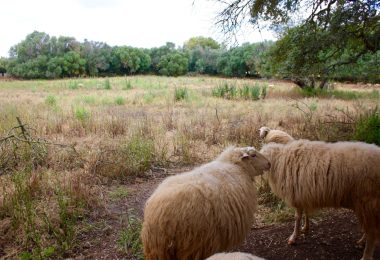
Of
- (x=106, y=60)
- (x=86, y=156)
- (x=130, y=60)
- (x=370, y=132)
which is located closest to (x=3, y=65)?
(x=106, y=60)

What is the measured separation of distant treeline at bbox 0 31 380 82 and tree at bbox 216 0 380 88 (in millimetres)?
26485

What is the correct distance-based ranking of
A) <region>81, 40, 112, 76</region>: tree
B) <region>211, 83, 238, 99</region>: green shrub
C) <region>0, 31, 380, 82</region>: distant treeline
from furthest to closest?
<region>81, 40, 112, 76</region>: tree → <region>0, 31, 380, 82</region>: distant treeline → <region>211, 83, 238, 99</region>: green shrub

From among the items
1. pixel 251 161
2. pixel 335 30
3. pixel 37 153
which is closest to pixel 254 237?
pixel 251 161

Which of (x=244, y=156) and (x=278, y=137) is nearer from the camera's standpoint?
(x=244, y=156)

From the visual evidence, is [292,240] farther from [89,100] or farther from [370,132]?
[89,100]

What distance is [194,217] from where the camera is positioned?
2.99 metres

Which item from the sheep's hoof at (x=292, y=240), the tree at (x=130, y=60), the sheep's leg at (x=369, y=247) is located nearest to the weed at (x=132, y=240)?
the sheep's hoof at (x=292, y=240)

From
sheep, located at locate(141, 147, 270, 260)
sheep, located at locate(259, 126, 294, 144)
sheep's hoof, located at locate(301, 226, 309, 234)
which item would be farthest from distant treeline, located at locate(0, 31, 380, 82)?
sheep, located at locate(141, 147, 270, 260)

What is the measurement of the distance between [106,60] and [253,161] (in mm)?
50564

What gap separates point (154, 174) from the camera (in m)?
6.91

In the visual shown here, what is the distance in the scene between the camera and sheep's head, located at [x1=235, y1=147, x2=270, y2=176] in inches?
154

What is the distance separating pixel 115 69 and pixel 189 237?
5342 centimetres

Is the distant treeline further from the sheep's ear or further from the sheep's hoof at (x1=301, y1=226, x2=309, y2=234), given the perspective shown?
the sheep's ear

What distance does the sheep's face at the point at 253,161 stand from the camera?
391 centimetres
